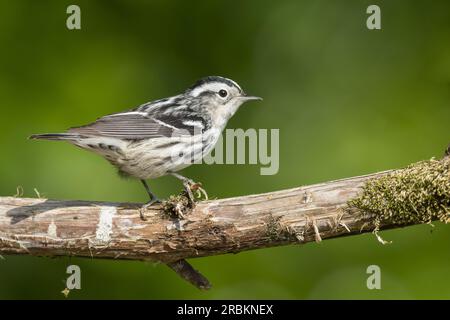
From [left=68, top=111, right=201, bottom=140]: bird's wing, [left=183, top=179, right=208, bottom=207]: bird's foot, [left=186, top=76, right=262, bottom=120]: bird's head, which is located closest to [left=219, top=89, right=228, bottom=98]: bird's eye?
[left=186, top=76, right=262, bottom=120]: bird's head

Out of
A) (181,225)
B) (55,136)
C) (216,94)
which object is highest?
(216,94)

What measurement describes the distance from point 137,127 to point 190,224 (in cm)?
111

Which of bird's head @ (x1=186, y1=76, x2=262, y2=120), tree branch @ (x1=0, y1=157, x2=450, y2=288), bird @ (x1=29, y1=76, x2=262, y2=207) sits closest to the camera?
tree branch @ (x1=0, y1=157, x2=450, y2=288)

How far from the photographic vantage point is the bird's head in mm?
6060

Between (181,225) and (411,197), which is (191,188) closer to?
(181,225)

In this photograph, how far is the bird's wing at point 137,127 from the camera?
5.41 meters

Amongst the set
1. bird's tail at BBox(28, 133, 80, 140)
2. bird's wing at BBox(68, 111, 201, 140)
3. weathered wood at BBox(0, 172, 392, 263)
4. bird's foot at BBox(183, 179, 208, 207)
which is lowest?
weathered wood at BBox(0, 172, 392, 263)

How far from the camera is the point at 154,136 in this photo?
18.3 ft

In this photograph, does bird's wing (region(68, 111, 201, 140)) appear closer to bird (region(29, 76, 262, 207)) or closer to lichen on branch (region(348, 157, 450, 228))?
bird (region(29, 76, 262, 207))

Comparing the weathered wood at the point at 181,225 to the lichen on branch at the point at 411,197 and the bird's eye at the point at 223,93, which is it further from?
the bird's eye at the point at 223,93

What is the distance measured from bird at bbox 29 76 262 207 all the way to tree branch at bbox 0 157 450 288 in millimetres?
343

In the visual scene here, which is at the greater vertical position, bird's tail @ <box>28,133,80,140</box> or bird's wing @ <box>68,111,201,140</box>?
bird's wing @ <box>68,111,201,140</box>

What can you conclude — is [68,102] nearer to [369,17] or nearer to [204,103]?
[204,103]

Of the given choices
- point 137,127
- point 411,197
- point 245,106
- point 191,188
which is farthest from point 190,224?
point 245,106
